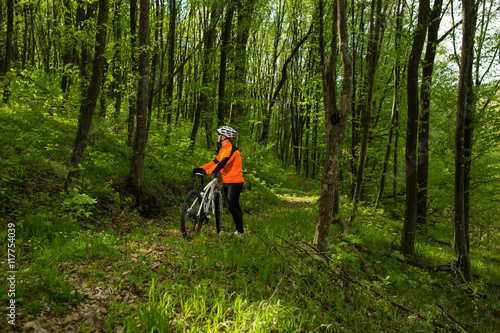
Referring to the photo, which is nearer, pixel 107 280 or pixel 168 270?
pixel 107 280

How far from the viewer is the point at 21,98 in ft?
30.6

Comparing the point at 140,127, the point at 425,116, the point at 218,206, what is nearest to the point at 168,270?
the point at 218,206

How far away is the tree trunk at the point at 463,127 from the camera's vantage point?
21.6 feet

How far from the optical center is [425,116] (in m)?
10.1

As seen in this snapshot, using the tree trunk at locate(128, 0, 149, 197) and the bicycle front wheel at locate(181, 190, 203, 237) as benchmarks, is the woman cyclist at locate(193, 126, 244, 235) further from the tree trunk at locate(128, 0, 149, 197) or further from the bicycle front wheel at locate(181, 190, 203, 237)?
the tree trunk at locate(128, 0, 149, 197)

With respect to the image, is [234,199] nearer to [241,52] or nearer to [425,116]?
[241,52]

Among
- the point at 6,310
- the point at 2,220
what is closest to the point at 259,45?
the point at 2,220

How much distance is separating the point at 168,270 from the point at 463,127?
7.46m

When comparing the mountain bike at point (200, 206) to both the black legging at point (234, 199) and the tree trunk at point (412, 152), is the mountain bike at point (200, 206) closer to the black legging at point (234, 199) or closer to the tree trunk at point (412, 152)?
the black legging at point (234, 199)

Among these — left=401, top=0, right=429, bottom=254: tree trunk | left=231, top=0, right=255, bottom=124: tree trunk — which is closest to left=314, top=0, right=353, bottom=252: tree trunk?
left=401, top=0, right=429, bottom=254: tree trunk

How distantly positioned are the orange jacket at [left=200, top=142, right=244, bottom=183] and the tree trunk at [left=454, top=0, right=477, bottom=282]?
5.53 meters

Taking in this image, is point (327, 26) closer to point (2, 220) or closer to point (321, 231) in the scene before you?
point (321, 231)

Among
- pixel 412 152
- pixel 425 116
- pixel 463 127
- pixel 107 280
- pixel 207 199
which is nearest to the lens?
pixel 107 280

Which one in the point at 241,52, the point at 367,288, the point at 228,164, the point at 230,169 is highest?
the point at 241,52
